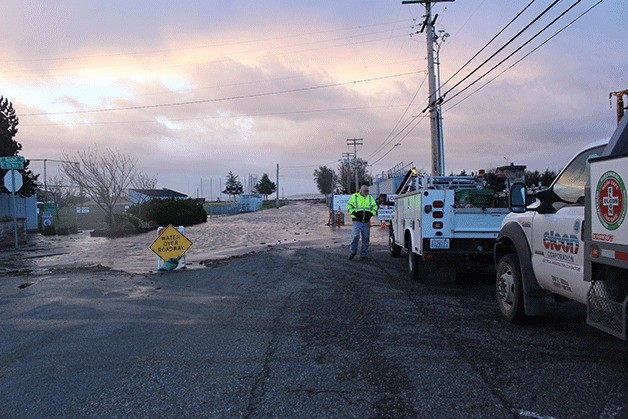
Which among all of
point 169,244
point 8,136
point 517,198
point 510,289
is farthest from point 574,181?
point 8,136

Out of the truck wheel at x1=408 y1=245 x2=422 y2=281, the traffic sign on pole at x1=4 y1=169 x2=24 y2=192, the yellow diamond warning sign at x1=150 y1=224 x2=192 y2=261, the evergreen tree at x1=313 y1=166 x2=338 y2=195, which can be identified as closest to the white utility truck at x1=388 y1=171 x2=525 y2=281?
the truck wheel at x1=408 y1=245 x2=422 y2=281

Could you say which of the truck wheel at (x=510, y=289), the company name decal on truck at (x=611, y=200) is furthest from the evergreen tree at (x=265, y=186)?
the company name decal on truck at (x=611, y=200)

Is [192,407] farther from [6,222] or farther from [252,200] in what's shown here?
[252,200]

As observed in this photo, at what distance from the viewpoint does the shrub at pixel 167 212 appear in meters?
32.2

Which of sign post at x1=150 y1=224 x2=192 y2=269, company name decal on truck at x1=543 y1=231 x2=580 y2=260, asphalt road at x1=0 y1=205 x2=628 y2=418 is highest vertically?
company name decal on truck at x1=543 y1=231 x2=580 y2=260

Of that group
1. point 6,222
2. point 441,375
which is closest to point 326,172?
point 6,222

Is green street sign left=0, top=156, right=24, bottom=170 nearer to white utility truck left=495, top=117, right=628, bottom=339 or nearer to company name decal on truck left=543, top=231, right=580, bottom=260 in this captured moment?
white utility truck left=495, top=117, right=628, bottom=339

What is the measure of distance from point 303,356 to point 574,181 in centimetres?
332

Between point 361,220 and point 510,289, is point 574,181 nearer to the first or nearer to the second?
point 510,289

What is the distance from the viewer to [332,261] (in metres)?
12.7

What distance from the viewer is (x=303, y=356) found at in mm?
5250

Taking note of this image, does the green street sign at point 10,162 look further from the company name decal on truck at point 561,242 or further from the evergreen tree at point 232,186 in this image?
the evergreen tree at point 232,186

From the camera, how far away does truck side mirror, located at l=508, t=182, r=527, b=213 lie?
Result: 589cm

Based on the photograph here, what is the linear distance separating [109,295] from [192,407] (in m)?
5.74
